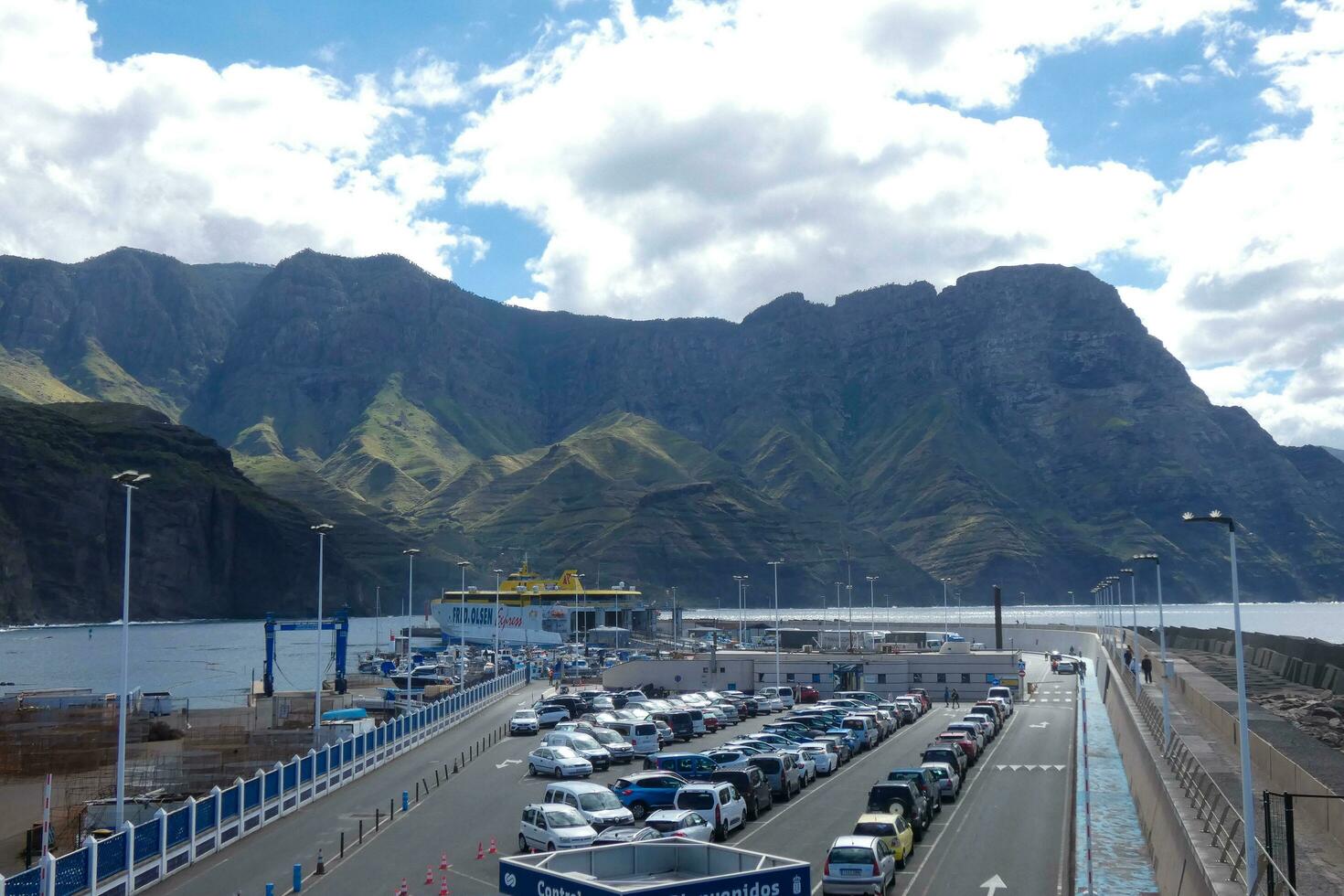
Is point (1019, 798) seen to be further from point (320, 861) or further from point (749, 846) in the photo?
point (320, 861)

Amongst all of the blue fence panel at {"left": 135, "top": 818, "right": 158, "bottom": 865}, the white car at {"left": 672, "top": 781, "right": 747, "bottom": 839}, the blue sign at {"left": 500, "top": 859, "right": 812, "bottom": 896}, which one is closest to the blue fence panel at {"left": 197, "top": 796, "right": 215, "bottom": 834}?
the blue fence panel at {"left": 135, "top": 818, "right": 158, "bottom": 865}

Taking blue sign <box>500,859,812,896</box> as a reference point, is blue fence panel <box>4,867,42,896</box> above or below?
below

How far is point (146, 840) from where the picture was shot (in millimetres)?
26609

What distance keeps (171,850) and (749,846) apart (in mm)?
13755

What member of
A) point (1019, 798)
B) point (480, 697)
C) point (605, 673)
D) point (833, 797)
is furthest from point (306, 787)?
point (605, 673)

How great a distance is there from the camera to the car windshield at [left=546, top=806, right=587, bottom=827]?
28.3 metres

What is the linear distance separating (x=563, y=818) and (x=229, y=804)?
9522mm

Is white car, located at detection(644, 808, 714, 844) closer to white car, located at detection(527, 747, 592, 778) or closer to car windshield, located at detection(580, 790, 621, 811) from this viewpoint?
car windshield, located at detection(580, 790, 621, 811)

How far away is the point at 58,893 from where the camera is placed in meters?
22.9

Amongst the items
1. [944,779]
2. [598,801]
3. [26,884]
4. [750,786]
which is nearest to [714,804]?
[598,801]

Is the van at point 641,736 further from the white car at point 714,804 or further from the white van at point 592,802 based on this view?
the white car at point 714,804

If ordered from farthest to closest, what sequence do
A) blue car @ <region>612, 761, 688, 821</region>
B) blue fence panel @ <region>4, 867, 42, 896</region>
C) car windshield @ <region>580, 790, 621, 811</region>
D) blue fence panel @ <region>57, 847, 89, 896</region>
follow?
1. blue car @ <region>612, 761, 688, 821</region>
2. car windshield @ <region>580, 790, 621, 811</region>
3. blue fence panel @ <region>57, 847, 89, 896</region>
4. blue fence panel @ <region>4, 867, 42, 896</region>

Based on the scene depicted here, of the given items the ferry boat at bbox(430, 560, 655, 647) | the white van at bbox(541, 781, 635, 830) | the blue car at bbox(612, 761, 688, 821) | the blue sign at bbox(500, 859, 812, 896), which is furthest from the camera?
the ferry boat at bbox(430, 560, 655, 647)

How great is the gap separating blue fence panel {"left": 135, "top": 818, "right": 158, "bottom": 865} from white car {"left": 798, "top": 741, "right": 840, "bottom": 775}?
22.0 m
